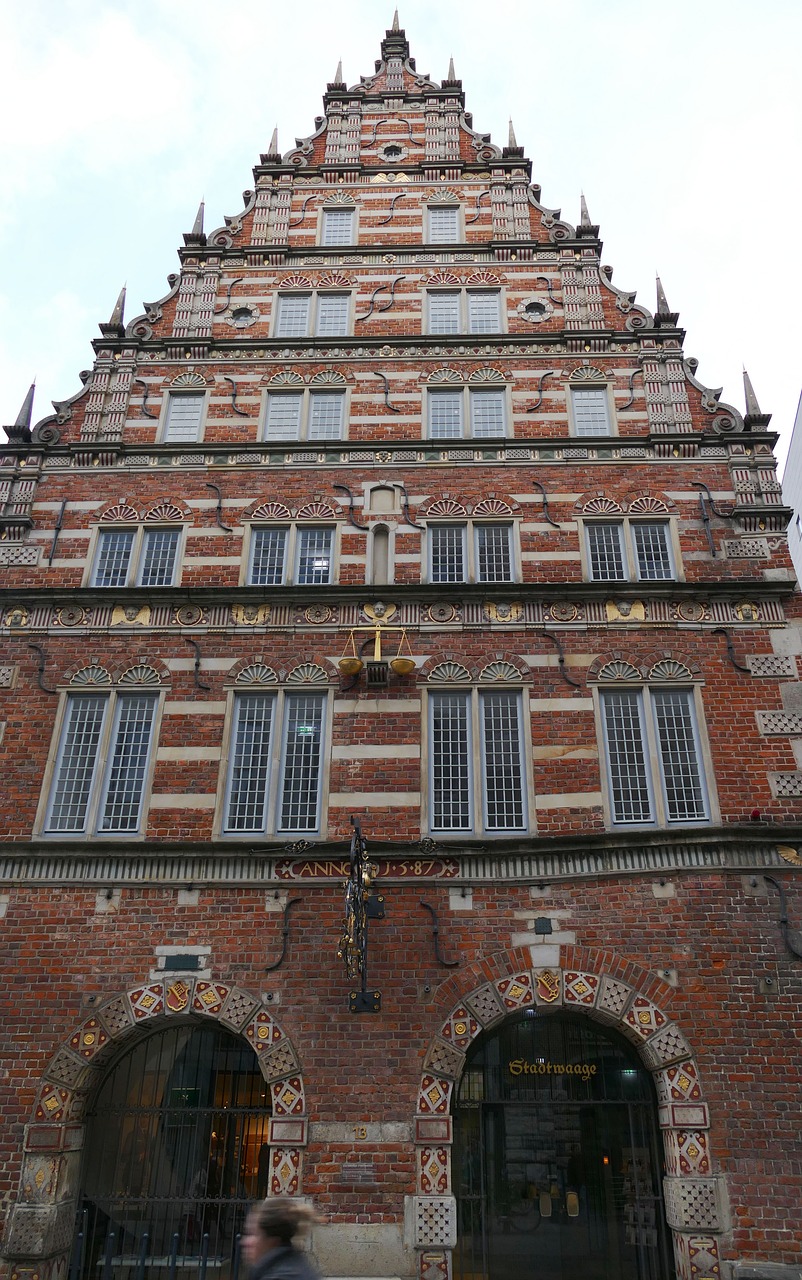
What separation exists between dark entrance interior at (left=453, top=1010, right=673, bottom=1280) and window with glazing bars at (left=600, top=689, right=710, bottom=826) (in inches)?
125

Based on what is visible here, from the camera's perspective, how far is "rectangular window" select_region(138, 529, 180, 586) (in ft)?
51.1

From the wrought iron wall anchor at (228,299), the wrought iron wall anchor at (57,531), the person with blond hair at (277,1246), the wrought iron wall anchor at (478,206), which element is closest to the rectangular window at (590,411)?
the wrought iron wall anchor at (478,206)

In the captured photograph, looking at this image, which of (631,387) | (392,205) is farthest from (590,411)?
(392,205)

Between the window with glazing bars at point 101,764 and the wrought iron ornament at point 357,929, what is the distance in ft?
12.2

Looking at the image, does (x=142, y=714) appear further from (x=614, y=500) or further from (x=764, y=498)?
(x=764, y=498)

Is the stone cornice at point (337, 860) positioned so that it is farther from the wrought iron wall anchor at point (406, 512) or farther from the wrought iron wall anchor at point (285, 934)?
the wrought iron wall anchor at point (406, 512)

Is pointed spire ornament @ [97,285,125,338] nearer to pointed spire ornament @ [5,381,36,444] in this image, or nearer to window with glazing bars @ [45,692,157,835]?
pointed spire ornament @ [5,381,36,444]

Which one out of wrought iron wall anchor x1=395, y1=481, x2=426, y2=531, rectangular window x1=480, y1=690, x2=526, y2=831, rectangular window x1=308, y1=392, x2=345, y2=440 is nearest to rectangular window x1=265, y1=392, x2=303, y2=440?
rectangular window x1=308, y1=392, x2=345, y2=440

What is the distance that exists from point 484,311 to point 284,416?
472 cm

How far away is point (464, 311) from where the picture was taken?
18.1 metres

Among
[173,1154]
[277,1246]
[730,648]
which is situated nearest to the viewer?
[277,1246]

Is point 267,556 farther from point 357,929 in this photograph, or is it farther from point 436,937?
point 436,937

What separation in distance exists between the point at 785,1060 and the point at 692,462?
9.75 meters

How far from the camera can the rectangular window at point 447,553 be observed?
15.4 m
